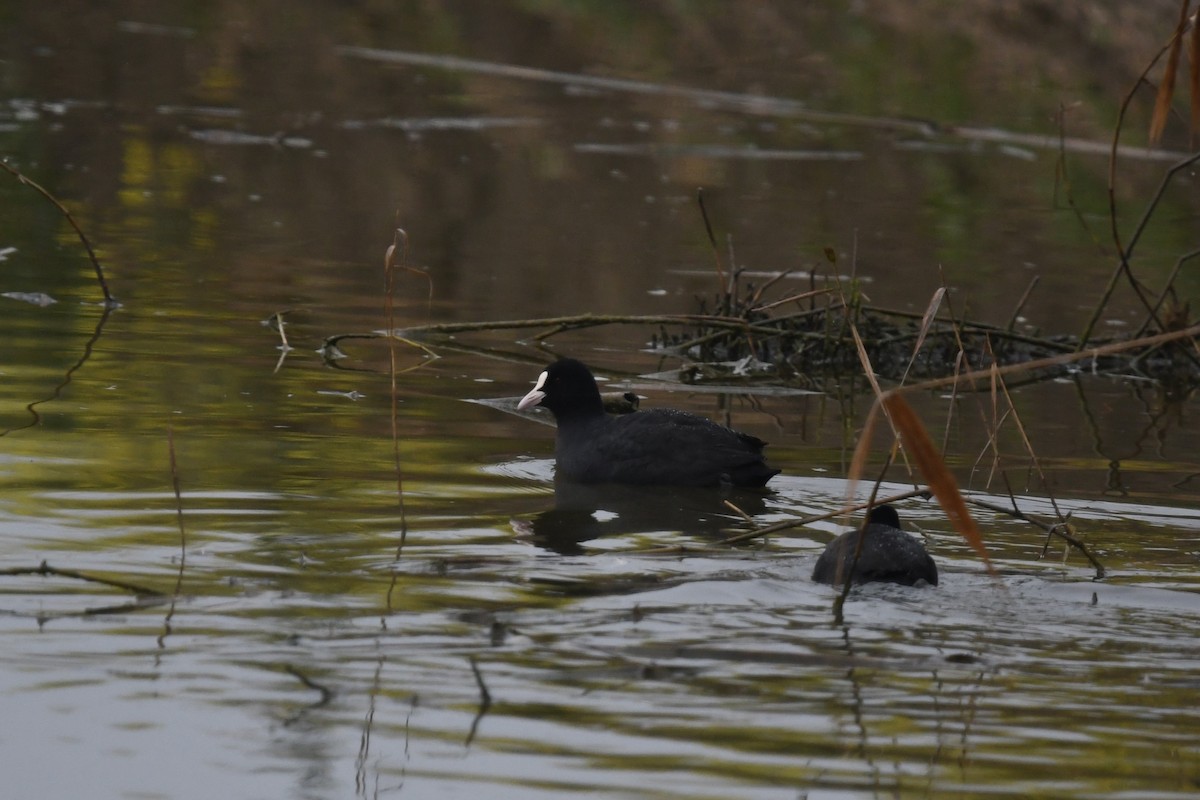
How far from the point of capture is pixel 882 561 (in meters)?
6.98

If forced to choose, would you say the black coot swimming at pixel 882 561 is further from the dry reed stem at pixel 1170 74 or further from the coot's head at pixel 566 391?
the coot's head at pixel 566 391

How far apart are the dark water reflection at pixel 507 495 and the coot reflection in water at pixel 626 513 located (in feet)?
0.12

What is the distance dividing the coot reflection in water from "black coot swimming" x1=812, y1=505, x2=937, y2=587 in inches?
44.5

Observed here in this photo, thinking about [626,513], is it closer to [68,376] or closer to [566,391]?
[566,391]

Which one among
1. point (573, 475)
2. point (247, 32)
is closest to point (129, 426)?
point (573, 475)

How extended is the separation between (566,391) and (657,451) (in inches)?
28.1

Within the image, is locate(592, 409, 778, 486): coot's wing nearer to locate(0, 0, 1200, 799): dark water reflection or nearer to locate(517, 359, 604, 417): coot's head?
locate(0, 0, 1200, 799): dark water reflection

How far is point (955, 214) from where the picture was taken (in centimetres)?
1972

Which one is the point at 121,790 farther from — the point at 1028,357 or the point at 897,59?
the point at 897,59

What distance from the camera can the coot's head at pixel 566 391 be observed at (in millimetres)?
9766

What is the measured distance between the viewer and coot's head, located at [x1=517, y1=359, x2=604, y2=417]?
9766mm

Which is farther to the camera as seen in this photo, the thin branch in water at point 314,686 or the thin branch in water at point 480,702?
the thin branch in water at point 314,686

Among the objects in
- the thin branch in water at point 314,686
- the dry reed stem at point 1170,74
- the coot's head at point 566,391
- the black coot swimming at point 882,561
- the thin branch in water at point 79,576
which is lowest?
the thin branch in water at point 314,686

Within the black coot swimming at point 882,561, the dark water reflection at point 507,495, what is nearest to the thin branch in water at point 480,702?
the dark water reflection at point 507,495
